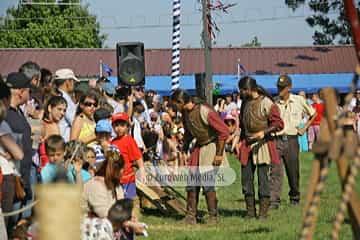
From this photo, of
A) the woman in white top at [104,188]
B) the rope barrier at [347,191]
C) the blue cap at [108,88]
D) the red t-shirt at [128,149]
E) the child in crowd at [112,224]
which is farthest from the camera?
the blue cap at [108,88]

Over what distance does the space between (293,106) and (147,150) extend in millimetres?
3086

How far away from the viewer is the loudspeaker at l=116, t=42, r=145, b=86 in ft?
50.0

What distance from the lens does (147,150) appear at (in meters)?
14.9

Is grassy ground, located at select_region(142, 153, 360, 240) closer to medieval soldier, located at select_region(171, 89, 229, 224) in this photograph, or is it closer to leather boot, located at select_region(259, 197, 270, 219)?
leather boot, located at select_region(259, 197, 270, 219)

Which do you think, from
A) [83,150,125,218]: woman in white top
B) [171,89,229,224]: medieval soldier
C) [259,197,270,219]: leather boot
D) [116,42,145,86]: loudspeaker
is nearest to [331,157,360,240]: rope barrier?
[83,150,125,218]: woman in white top

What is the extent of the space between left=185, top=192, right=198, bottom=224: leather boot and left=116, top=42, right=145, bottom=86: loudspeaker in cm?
397

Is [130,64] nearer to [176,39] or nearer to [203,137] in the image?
[176,39]

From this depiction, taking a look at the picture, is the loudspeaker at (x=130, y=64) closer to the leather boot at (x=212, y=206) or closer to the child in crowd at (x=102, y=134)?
the leather boot at (x=212, y=206)

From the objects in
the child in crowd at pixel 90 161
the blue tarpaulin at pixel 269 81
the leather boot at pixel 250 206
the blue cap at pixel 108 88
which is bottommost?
the leather boot at pixel 250 206

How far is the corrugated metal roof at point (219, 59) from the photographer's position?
45.6m

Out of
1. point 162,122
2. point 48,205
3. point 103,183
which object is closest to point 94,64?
point 162,122

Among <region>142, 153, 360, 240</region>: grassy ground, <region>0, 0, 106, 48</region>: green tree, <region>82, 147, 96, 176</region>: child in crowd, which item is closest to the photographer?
<region>82, 147, 96, 176</region>: child in crowd

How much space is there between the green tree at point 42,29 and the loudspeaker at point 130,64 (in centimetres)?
5557

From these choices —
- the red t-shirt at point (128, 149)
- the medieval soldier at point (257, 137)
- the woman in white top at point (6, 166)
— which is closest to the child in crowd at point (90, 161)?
the woman in white top at point (6, 166)
